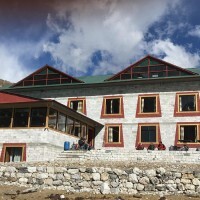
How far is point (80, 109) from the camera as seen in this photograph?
116ft

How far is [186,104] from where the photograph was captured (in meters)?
32.0

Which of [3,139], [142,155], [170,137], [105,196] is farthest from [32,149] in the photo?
[170,137]

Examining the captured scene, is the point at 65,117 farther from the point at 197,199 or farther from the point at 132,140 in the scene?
the point at 197,199

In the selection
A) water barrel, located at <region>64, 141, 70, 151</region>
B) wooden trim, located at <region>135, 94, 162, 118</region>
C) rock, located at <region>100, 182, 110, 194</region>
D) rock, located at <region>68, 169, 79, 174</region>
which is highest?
wooden trim, located at <region>135, 94, 162, 118</region>

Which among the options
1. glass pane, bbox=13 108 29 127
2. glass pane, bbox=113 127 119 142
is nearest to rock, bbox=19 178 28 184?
glass pane, bbox=13 108 29 127

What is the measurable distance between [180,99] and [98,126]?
29.7 ft

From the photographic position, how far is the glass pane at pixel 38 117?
2661 cm

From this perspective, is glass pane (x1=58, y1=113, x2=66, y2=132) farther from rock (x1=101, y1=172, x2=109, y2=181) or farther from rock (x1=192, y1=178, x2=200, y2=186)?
rock (x1=192, y1=178, x2=200, y2=186)

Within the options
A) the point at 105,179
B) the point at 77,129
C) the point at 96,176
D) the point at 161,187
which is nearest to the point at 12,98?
the point at 77,129

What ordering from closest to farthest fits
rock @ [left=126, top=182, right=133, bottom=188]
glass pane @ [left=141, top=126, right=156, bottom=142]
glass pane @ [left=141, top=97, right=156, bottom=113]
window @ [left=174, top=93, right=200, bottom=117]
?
rock @ [left=126, top=182, right=133, bottom=188] → window @ [left=174, top=93, right=200, bottom=117] → glass pane @ [left=141, top=126, right=156, bottom=142] → glass pane @ [left=141, top=97, right=156, bottom=113]

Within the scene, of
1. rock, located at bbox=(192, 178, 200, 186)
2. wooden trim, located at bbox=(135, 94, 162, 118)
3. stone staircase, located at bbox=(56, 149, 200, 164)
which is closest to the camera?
rock, located at bbox=(192, 178, 200, 186)

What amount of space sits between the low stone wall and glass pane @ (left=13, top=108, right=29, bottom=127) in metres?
7.70

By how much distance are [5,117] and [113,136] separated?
37.8 feet

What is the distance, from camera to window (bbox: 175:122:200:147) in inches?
1213
